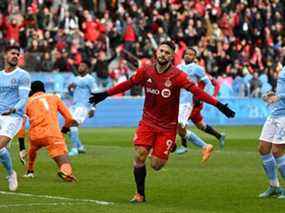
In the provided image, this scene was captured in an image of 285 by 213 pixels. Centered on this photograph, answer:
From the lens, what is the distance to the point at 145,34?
41.2 m

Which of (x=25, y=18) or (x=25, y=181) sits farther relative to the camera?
(x=25, y=18)

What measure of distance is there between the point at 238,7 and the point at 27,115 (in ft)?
98.1

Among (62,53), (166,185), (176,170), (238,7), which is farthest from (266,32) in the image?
(166,185)

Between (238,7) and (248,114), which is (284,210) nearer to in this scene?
(248,114)

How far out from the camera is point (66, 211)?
12.8 m

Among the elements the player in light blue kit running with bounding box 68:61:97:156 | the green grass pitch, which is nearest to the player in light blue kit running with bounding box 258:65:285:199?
the green grass pitch

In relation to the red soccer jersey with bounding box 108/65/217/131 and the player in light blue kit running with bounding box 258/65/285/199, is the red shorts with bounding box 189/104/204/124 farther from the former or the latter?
the red soccer jersey with bounding box 108/65/217/131

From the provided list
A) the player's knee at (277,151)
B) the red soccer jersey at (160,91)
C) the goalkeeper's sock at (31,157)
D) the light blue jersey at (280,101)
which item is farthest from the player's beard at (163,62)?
the goalkeeper's sock at (31,157)

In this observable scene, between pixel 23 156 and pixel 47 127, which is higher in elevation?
pixel 47 127

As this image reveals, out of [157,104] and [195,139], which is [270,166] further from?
[195,139]

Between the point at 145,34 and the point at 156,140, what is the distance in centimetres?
2701

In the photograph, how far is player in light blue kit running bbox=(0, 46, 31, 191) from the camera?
15.5 meters

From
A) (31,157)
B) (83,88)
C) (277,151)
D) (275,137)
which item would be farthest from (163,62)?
(83,88)

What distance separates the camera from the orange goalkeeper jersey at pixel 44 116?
17.4 metres
